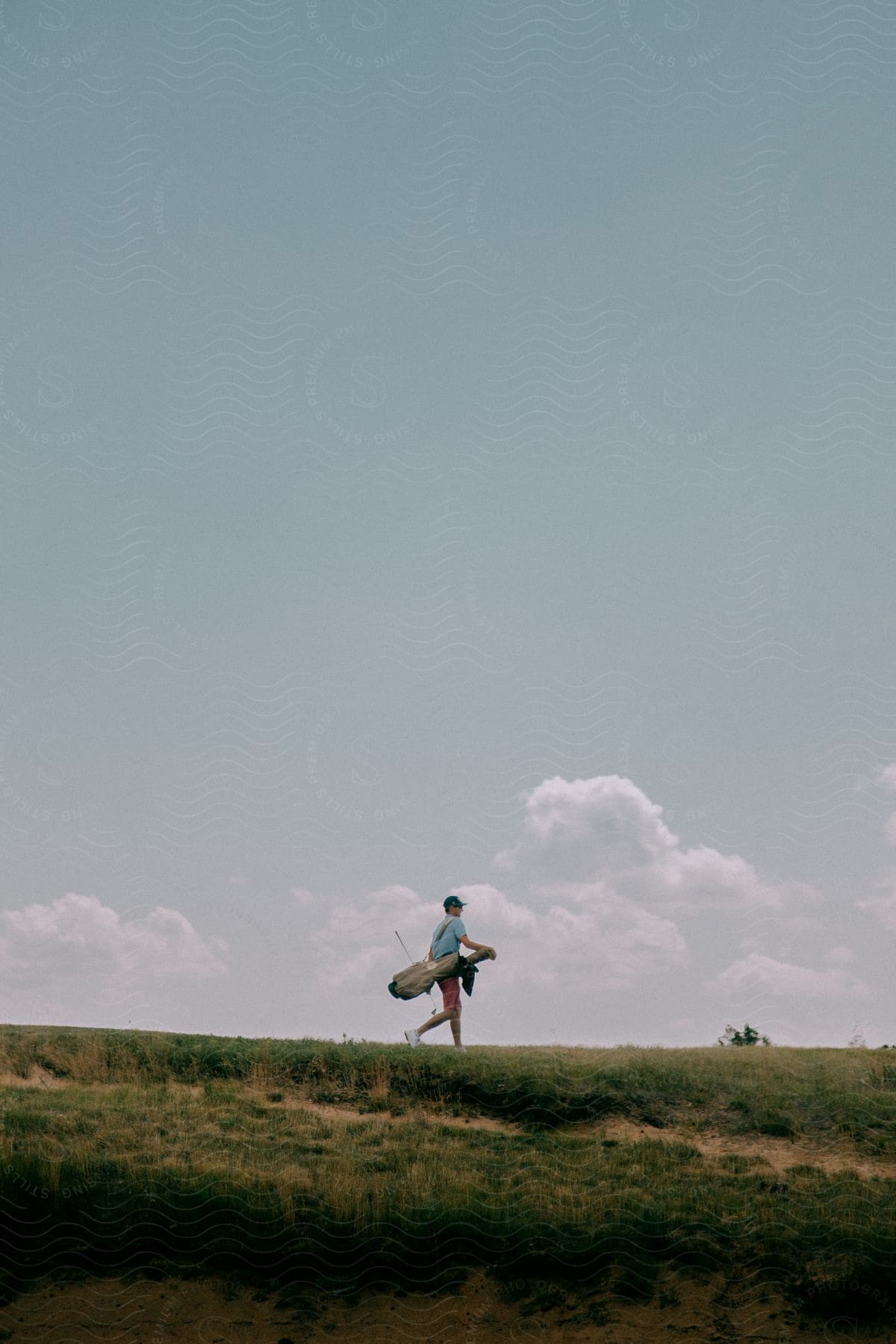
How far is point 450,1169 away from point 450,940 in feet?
20.5

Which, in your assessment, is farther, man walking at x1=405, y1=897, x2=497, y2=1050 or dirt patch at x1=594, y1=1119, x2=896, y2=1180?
man walking at x1=405, y1=897, x2=497, y2=1050

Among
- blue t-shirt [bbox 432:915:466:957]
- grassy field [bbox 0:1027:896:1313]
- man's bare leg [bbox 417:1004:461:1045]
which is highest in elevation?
blue t-shirt [bbox 432:915:466:957]

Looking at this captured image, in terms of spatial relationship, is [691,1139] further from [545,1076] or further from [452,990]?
[452,990]

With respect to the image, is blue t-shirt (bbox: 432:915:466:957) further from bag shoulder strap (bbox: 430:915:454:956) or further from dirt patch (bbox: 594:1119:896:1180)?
dirt patch (bbox: 594:1119:896:1180)

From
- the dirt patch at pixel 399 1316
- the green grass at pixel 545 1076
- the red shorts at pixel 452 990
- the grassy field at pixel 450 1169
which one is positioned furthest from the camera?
the red shorts at pixel 452 990

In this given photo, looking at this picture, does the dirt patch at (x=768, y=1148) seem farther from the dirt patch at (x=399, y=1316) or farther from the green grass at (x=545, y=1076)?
the dirt patch at (x=399, y=1316)

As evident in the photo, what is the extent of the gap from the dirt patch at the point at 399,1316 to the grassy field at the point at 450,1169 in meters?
0.28

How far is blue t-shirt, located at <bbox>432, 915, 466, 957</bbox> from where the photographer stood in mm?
20859

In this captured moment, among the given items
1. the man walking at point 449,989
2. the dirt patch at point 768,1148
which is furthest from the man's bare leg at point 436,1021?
the dirt patch at point 768,1148

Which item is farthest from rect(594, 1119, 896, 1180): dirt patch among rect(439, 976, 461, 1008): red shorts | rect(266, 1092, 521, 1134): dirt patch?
rect(439, 976, 461, 1008): red shorts

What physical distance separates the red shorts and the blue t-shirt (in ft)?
1.46

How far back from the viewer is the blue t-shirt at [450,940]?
20859mm

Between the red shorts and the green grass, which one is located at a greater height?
the red shorts

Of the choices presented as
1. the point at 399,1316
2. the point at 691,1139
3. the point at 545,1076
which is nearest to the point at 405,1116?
the point at 545,1076
